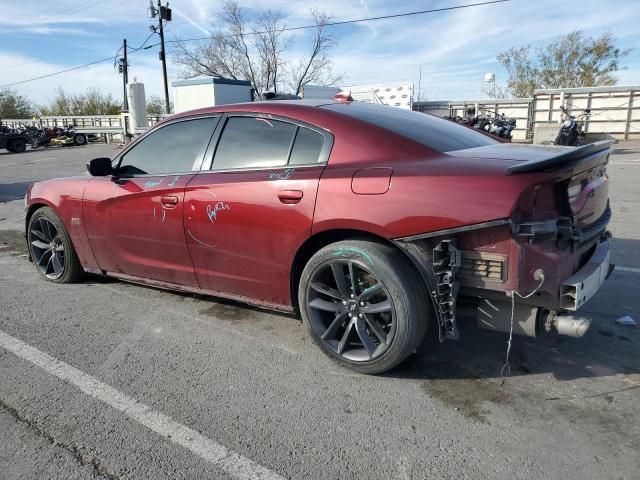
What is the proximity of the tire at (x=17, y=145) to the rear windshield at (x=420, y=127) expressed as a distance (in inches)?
1109

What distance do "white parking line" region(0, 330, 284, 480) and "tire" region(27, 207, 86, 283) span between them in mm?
1278

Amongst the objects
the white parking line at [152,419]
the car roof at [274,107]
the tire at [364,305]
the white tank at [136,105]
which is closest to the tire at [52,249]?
the white parking line at [152,419]

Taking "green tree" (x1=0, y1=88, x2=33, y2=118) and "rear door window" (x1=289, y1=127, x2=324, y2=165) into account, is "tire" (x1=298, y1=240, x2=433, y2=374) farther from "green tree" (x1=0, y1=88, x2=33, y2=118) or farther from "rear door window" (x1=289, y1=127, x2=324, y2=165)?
"green tree" (x1=0, y1=88, x2=33, y2=118)

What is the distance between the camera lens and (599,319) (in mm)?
3518

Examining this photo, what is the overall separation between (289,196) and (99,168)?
1.95m

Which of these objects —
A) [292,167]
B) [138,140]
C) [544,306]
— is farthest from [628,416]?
[138,140]

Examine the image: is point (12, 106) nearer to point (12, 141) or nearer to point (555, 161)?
point (12, 141)

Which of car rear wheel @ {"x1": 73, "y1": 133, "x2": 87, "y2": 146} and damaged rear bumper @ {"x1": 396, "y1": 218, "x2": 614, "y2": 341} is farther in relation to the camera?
car rear wheel @ {"x1": 73, "y1": 133, "x2": 87, "y2": 146}

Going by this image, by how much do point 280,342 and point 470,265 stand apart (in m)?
1.48

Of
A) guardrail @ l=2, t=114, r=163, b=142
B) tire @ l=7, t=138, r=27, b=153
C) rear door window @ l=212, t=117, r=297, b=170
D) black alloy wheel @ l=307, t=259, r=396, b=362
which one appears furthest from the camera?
guardrail @ l=2, t=114, r=163, b=142

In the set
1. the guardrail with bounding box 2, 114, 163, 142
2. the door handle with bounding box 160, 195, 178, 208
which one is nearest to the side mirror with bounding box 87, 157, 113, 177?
the door handle with bounding box 160, 195, 178, 208

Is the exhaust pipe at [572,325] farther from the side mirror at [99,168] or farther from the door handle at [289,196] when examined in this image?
the side mirror at [99,168]

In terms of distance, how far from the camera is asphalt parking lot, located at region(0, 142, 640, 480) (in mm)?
2162

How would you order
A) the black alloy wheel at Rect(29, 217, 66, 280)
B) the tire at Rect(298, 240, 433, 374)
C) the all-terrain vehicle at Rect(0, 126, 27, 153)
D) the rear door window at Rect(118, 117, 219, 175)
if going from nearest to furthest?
the tire at Rect(298, 240, 433, 374) < the rear door window at Rect(118, 117, 219, 175) < the black alloy wheel at Rect(29, 217, 66, 280) < the all-terrain vehicle at Rect(0, 126, 27, 153)
